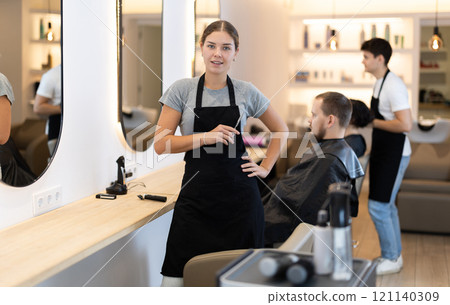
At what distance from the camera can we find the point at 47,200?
2.33 m

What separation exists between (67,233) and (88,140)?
725 mm

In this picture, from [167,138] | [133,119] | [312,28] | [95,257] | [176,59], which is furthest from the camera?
[312,28]

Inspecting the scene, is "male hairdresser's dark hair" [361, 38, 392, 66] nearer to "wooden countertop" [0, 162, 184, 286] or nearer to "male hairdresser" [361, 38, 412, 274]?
"male hairdresser" [361, 38, 412, 274]

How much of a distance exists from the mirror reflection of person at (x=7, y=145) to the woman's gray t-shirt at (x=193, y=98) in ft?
1.94

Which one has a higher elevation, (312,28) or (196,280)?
(312,28)

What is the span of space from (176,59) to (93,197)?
150 centimetres

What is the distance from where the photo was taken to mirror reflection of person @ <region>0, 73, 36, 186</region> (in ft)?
6.61

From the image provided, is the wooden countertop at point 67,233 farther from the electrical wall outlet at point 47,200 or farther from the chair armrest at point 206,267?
the chair armrest at point 206,267

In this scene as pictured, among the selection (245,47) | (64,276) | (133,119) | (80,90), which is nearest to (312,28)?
(245,47)

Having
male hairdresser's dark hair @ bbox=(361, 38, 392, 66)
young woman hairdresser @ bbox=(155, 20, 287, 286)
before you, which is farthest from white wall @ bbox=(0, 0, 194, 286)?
male hairdresser's dark hair @ bbox=(361, 38, 392, 66)

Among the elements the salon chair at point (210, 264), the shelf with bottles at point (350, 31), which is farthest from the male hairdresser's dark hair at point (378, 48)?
the shelf with bottles at point (350, 31)

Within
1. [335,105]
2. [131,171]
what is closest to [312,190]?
[335,105]

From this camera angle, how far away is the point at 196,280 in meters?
1.96

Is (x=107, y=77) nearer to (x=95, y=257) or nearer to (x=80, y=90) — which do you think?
Answer: (x=80, y=90)
